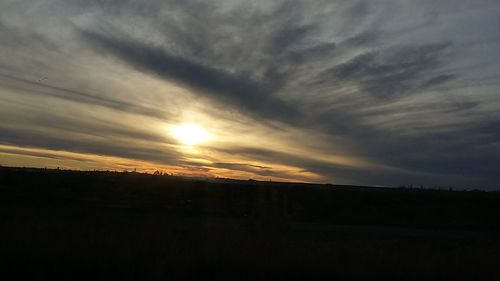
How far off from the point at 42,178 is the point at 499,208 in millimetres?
38529

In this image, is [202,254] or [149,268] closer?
[149,268]

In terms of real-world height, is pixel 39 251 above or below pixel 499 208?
below

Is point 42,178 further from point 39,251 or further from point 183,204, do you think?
point 39,251

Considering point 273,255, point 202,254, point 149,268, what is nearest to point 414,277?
point 273,255

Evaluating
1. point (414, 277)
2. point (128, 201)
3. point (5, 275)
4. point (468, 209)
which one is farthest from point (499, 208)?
point (5, 275)

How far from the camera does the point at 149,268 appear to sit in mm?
12555

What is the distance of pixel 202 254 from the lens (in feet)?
45.1

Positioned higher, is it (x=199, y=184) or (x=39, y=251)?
(x=199, y=184)

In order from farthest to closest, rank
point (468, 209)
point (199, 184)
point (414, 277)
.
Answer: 1. point (199, 184)
2. point (468, 209)
3. point (414, 277)

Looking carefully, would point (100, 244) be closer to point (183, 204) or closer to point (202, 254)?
point (202, 254)

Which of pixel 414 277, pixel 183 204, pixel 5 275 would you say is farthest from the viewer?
pixel 183 204

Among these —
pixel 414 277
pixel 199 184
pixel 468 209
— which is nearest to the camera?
pixel 414 277

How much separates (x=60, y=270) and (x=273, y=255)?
502 cm

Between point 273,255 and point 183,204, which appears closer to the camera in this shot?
point 273,255
